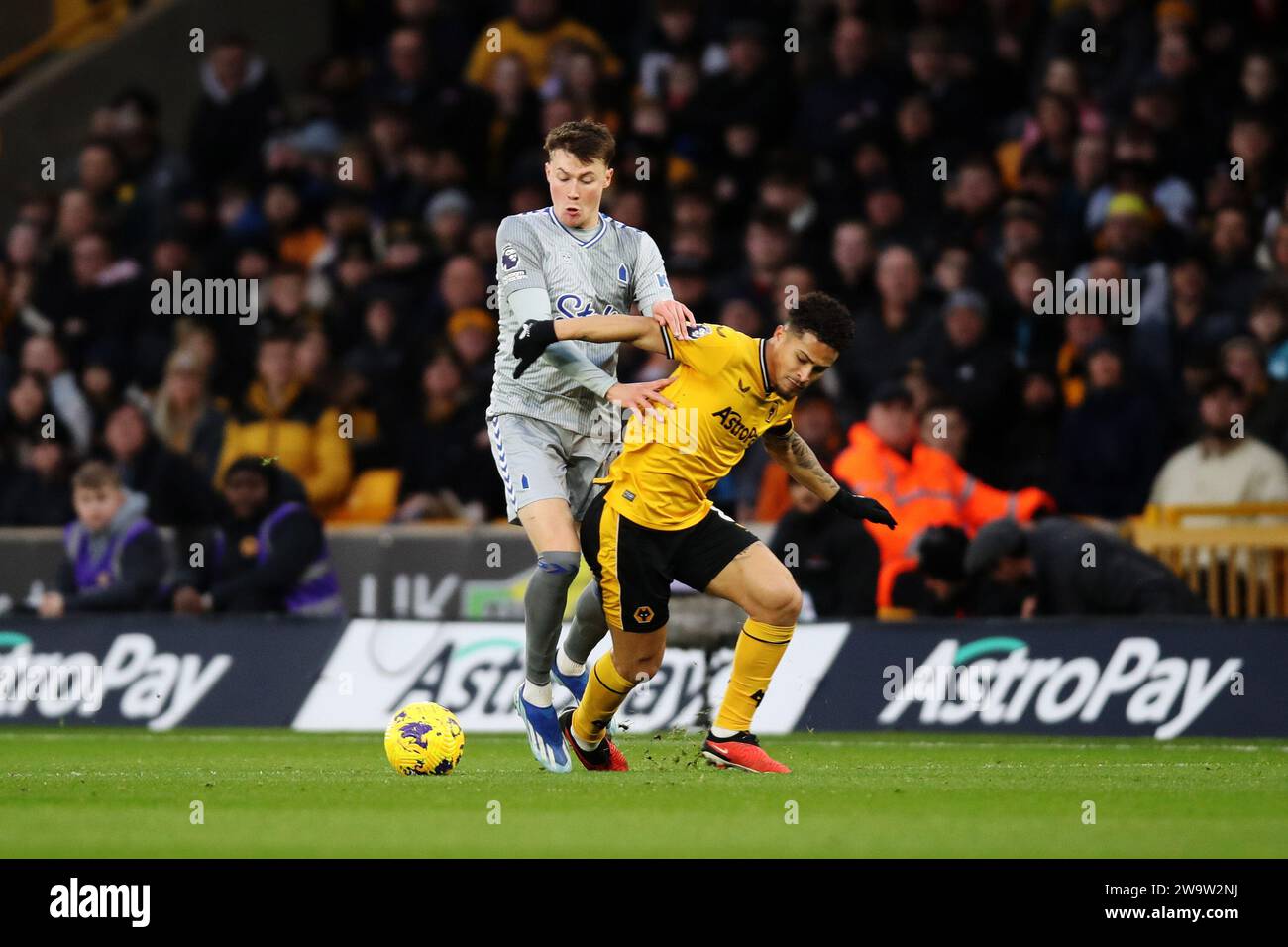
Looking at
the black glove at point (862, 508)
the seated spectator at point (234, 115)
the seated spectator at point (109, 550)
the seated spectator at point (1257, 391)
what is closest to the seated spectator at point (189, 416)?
the seated spectator at point (109, 550)

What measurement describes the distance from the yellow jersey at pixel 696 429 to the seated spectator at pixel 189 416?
722cm

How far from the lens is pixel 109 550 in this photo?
44.6 feet

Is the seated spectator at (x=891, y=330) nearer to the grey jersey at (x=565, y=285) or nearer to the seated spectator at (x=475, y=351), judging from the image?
the seated spectator at (x=475, y=351)

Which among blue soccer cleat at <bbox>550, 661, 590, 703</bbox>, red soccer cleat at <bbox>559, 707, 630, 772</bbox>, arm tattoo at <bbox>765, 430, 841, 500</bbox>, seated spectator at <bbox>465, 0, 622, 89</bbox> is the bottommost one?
red soccer cleat at <bbox>559, 707, 630, 772</bbox>

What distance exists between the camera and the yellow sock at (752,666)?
8.84 meters

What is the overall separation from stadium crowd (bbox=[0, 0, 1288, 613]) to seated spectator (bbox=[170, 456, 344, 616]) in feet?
3.03

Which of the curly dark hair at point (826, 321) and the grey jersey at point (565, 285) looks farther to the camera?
the grey jersey at point (565, 285)

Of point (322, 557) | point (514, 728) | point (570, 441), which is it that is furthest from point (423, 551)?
point (570, 441)

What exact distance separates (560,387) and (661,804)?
221cm

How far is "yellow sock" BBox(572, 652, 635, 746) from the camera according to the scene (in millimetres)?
8797

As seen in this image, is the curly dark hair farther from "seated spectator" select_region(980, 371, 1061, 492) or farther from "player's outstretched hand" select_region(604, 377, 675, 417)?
"seated spectator" select_region(980, 371, 1061, 492)

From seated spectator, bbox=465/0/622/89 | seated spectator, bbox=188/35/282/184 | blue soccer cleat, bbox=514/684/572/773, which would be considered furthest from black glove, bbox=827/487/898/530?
seated spectator, bbox=188/35/282/184

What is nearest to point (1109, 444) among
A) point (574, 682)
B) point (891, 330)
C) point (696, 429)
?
point (891, 330)

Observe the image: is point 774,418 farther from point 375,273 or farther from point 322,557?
point 375,273
